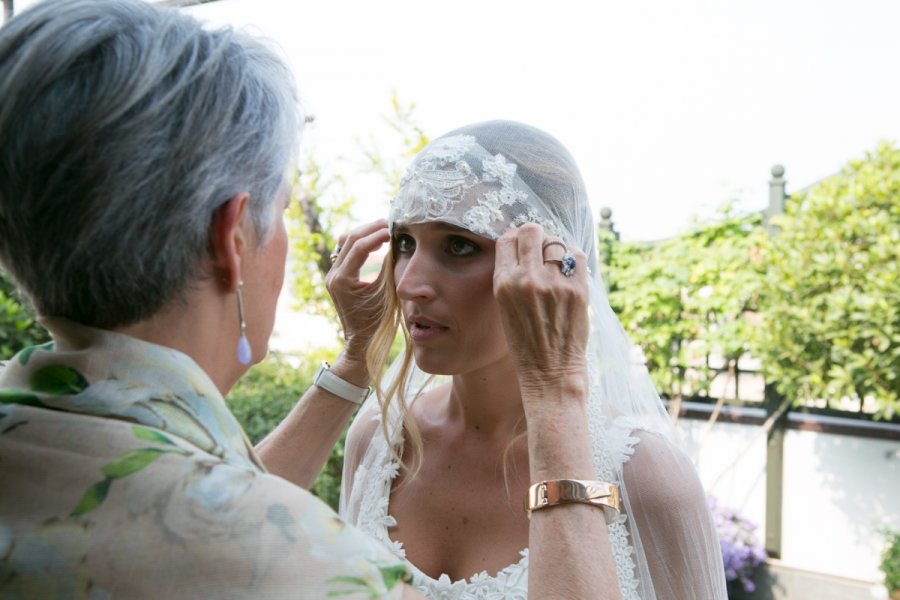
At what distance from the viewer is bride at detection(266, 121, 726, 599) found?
153cm

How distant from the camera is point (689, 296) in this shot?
6.20m

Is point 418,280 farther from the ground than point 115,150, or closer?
closer

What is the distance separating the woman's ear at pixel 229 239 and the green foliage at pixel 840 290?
4763 mm

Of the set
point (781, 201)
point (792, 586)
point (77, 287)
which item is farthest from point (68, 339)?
point (792, 586)

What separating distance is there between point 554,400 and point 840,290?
435cm

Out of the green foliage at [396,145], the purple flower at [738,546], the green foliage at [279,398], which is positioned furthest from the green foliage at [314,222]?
the purple flower at [738,546]

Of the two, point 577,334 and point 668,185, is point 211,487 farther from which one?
point 668,185

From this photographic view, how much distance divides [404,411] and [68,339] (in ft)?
4.06

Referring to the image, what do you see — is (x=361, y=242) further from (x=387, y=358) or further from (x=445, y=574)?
(x=445, y=574)

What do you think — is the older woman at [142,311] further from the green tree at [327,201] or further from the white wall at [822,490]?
the white wall at [822,490]

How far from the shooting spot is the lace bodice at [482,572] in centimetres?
167

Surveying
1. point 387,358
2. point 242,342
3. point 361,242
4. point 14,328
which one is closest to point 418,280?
point 361,242

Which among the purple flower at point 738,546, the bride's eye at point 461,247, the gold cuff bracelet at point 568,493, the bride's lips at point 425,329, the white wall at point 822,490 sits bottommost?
the purple flower at point 738,546

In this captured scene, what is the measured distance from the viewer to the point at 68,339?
101 cm
